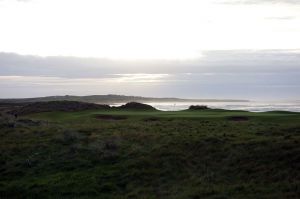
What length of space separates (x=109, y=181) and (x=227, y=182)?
13.8ft

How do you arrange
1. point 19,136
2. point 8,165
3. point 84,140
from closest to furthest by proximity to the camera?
point 8,165
point 84,140
point 19,136

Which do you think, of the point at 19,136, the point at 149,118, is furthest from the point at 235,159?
the point at 149,118

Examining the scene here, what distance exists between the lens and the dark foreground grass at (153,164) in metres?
14.3

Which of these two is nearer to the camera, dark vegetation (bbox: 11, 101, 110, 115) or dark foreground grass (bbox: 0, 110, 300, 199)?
dark foreground grass (bbox: 0, 110, 300, 199)

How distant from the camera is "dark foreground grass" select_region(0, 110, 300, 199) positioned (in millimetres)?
14297

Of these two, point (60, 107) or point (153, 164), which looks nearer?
point (153, 164)

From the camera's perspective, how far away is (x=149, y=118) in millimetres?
34500

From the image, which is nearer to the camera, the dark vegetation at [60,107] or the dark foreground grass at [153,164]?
the dark foreground grass at [153,164]

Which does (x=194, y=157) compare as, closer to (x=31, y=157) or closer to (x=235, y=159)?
(x=235, y=159)

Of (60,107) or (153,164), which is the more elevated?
(60,107)

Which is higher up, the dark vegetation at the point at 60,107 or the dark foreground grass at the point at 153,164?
the dark vegetation at the point at 60,107

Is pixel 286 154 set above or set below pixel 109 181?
above

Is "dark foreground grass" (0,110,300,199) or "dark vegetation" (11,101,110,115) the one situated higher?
"dark vegetation" (11,101,110,115)

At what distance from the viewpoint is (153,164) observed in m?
17.2
